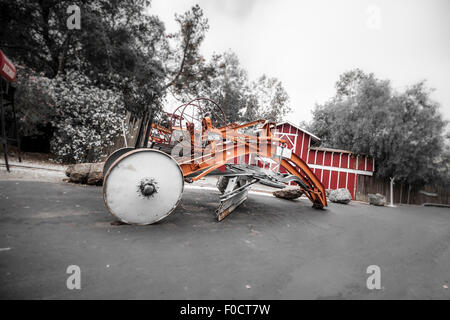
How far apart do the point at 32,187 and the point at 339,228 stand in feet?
23.1

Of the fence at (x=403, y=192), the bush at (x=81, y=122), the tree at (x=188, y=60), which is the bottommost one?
the fence at (x=403, y=192)

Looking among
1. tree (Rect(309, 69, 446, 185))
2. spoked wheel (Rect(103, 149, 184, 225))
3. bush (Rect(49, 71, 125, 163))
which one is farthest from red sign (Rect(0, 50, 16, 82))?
tree (Rect(309, 69, 446, 185))

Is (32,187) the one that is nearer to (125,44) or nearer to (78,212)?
(78,212)

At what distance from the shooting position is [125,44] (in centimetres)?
1223

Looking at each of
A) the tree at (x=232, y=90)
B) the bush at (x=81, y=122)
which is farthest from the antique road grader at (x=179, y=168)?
the tree at (x=232, y=90)

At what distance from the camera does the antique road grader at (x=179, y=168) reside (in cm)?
318

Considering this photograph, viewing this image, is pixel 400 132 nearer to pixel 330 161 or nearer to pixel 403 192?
pixel 330 161

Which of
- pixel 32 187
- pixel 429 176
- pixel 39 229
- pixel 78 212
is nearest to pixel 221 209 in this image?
pixel 78 212

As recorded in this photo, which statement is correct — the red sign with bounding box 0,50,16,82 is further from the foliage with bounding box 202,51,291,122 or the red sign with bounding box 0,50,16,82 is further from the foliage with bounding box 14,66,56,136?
the foliage with bounding box 202,51,291,122

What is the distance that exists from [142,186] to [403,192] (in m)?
21.2

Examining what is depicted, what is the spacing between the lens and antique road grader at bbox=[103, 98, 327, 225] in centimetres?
318

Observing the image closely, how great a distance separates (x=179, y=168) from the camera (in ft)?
11.3

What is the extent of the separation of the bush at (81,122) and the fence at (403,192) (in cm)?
1707

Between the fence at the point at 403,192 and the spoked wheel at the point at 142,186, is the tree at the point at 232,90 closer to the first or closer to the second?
the fence at the point at 403,192
